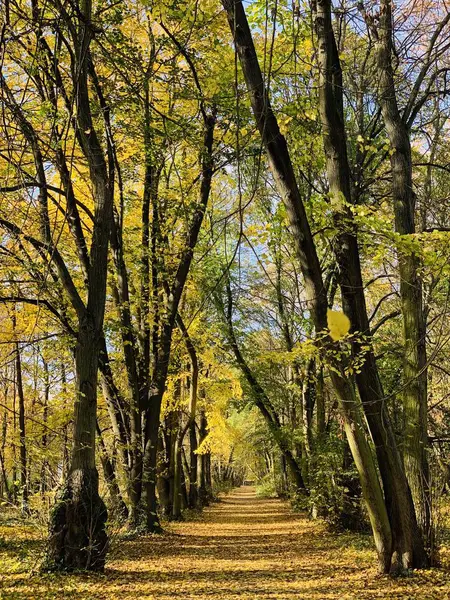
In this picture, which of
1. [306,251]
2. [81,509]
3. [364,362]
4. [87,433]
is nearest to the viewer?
[306,251]

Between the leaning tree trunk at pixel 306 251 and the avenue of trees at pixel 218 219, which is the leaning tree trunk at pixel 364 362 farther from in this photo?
the leaning tree trunk at pixel 306 251

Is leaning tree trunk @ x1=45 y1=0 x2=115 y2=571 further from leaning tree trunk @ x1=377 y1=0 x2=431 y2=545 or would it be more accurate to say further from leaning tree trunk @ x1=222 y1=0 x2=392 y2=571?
leaning tree trunk @ x1=377 y1=0 x2=431 y2=545

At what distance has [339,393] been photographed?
5.23m

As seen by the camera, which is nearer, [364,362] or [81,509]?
[364,362]

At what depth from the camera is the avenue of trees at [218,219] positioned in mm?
4145

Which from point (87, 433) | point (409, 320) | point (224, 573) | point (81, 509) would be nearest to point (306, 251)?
point (409, 320)

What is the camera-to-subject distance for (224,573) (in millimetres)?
6758

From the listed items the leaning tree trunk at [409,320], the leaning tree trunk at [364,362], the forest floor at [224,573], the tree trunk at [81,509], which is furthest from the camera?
the leaning tree trunk at [409,320]

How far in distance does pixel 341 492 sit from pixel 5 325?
384 inches

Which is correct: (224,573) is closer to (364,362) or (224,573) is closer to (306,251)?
(364,362)

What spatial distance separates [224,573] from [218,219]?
470cm

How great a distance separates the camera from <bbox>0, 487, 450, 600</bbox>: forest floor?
514 centimetres

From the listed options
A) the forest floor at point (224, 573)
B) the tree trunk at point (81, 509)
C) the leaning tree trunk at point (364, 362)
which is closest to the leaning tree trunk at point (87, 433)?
the tree trunk at point (81, 509)

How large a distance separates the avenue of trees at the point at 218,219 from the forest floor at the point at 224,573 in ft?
1.21
